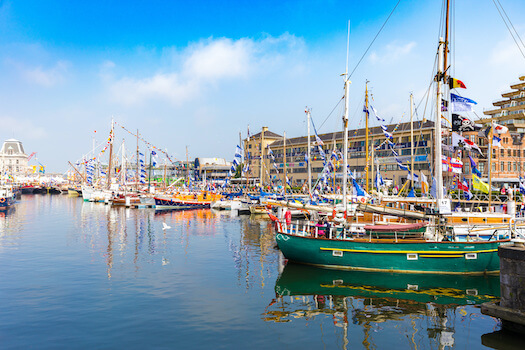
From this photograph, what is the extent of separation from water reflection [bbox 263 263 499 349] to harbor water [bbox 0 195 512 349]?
6 cm

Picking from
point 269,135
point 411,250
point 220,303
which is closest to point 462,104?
point 411,250

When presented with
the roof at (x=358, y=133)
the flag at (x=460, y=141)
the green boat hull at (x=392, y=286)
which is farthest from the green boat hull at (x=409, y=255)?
the roof at (x=358, y=133)

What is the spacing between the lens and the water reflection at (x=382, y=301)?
18.7 m

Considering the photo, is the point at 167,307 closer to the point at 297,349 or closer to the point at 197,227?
the point at 297,349

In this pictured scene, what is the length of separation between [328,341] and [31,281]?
65.6 feet

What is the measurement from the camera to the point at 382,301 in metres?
22.5

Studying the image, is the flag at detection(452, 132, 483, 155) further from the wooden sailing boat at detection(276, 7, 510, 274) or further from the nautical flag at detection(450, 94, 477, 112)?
the wooden sailing boat at detection(276, 7, 510, 274)

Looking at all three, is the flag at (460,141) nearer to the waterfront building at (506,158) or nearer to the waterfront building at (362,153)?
the waterfront building at (362,153)

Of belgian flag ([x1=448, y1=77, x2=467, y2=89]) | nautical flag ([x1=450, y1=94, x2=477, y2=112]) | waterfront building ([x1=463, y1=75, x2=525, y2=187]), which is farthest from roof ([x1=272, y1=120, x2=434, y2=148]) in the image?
nautical flag ([x1=450, y1=94, x2=477, y2=112])

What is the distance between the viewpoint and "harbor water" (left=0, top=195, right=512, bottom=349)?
17.3 metres

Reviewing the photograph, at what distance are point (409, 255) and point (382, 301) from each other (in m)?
5.74

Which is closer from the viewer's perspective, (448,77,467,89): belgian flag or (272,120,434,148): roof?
(448,77,467,89): belgian flag

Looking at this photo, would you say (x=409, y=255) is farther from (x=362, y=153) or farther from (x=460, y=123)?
(x=362, y=153)

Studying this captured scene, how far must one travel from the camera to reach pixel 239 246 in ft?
133
